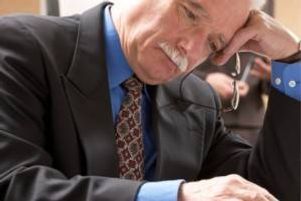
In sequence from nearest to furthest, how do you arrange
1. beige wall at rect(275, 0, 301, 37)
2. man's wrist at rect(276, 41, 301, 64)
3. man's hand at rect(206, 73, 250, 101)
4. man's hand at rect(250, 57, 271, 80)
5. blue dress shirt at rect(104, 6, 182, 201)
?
blue dress shirt at rect(104, 6, 182, 201)
man's wrist at rect(276, 41, 301, 64)
man's hand at rect(206, 73, 250, 101)
man's hand at rect(250, 57, 271, 80)
beige wall at rect(275, 0, 301, 37)

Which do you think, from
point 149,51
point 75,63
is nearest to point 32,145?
point 75,63

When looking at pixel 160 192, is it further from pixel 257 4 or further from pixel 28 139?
pixel 257 4

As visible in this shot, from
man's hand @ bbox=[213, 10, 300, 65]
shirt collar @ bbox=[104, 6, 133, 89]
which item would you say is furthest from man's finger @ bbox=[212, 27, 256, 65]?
shirt collar @ bbox=[104, 6, 133, 89]

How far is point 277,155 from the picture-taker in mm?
1355

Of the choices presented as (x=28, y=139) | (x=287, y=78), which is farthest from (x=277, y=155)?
(x=28, y=139)

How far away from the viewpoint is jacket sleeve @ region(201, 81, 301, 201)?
133cm

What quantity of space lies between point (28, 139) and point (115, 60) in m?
0.31

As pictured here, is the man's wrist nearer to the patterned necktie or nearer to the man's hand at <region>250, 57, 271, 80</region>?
the patterned necktie

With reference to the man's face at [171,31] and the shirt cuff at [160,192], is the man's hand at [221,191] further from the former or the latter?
the man's face at [171,31]

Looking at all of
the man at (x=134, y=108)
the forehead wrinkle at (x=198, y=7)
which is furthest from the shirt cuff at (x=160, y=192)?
the forehead wrinkle at (x=198, y=7)

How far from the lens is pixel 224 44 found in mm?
1312

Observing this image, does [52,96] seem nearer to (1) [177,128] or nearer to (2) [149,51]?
(2) [149,51]

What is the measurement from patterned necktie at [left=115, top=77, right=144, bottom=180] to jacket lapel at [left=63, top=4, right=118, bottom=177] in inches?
1.8

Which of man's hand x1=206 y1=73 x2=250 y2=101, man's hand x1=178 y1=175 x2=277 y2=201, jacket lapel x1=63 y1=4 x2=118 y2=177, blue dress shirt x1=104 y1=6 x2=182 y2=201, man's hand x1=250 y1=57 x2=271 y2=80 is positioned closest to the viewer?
man's hand x1=178 y1=175 x2=277 y2=201
